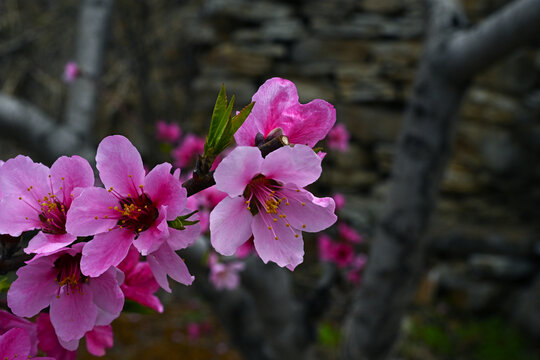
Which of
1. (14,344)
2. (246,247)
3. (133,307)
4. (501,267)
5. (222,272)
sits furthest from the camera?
(501,267)

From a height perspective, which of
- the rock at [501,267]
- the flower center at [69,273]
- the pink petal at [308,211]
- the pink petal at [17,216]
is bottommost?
the rock at [501,267]

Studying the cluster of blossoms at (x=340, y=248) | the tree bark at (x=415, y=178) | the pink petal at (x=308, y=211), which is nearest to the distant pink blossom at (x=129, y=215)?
the pink petal at (x=308, y=211)

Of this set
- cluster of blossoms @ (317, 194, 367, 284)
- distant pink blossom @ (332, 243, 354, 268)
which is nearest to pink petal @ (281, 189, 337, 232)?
cluster of blossoms @ (317, 194, 367, 284)

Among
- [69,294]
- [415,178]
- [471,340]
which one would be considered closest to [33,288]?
[69,294]

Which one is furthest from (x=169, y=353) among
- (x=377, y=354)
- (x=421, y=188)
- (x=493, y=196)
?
(x=493, y=196)

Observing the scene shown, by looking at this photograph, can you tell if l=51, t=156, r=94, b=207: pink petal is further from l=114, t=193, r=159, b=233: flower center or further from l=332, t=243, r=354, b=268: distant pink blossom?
l=332, t=243, r=354, b=268: distant pink blossom

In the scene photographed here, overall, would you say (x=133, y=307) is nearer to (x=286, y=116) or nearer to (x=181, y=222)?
(x=181, y=222)

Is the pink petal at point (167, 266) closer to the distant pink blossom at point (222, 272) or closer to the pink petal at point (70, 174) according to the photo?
the pink petal at point (70, 174)
